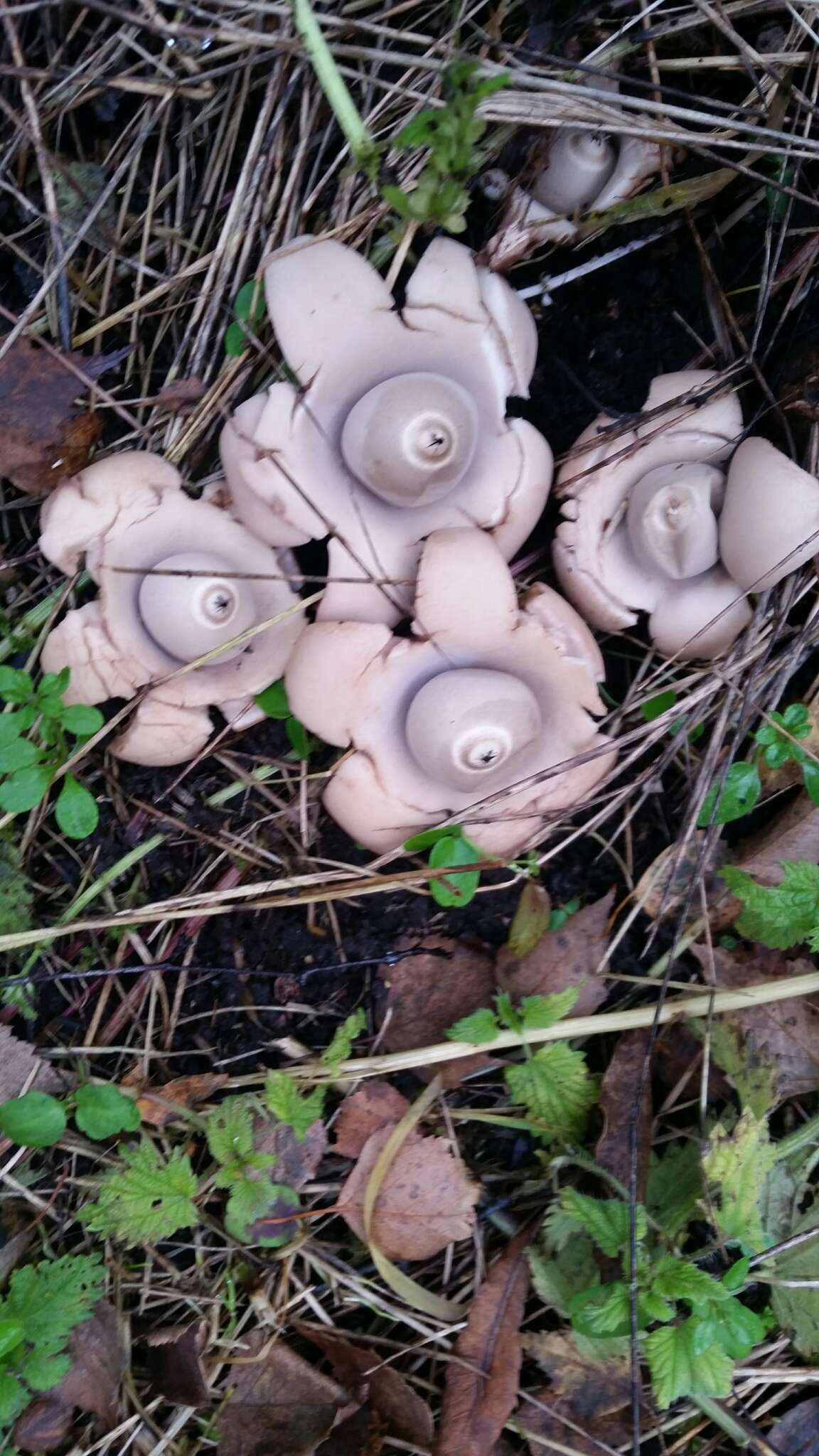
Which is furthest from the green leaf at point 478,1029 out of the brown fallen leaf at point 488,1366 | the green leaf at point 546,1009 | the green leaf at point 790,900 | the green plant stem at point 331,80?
Result: the green plant stem at point 331,80

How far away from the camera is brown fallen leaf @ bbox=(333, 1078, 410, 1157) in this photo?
211 centimetres

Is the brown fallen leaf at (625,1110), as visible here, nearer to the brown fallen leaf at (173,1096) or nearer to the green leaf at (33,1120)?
the brown fallen leaf at (173,1096)

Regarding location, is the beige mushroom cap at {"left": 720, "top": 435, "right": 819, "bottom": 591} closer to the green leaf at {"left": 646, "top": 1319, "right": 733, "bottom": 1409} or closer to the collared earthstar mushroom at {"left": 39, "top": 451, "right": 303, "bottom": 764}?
the collared earthstar mushroom at {"left": 39, "top": 451, "right": 303, "bottom": 764}

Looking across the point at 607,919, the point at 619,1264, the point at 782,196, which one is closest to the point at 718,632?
the point at 607,919

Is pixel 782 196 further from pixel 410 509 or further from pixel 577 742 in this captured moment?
pixel 577 742

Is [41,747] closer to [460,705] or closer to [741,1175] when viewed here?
[460,705]

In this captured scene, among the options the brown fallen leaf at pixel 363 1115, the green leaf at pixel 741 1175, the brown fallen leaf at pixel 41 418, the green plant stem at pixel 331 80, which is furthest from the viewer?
the brown fallen leaf at pixel 363 1115

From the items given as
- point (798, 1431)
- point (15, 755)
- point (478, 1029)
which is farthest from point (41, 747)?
point (798, 1431)

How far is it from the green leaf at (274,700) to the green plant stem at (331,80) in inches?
36.2

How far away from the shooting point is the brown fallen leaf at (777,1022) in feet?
7.04

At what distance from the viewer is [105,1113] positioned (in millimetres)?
1958

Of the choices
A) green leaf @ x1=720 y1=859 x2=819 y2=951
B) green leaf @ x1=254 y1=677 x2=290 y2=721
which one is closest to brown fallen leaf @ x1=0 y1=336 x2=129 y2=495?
green leaf @ x1=254 y1=677 x2=290 y2=721

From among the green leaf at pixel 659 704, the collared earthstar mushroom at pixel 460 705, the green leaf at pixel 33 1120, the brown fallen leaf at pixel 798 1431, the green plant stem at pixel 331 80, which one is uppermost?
the green plant stem at pixel 331 80

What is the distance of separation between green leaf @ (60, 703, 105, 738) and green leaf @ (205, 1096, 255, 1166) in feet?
2.46
